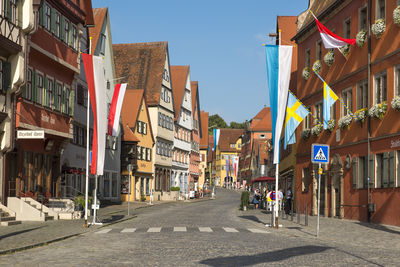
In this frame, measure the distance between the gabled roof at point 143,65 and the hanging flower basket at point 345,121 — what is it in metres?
34.8

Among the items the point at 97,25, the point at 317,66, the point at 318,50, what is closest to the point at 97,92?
the point at 317,66

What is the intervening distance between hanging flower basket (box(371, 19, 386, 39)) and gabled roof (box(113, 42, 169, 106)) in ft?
128

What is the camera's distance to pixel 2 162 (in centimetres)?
2647

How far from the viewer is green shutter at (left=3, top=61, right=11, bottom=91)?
85.1ft

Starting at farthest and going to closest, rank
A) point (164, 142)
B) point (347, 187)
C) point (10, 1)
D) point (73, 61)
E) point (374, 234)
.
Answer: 1. point (164, 142)
2. point (73, 61)
3. point (347, 187)
4. point (10, 1)
5. point (374, 234)

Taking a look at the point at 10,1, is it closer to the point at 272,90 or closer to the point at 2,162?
the point at 2,162

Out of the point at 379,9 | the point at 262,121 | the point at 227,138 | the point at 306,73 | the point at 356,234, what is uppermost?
the point at 262,121

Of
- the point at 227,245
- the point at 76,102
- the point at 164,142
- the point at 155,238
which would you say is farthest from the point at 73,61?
the point at 164,142

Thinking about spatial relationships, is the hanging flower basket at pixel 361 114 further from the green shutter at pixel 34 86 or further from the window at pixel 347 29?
the green shutter at pixel 34 86

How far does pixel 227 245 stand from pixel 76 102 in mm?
25691

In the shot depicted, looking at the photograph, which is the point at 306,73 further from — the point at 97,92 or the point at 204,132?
the point at 204,132

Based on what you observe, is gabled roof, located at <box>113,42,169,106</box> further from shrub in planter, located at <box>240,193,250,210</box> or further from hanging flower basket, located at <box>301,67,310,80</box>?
hanging flower basket, located at <box>301,67,310,80</box>

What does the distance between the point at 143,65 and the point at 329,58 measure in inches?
1395

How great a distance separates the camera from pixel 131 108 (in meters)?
57.8
